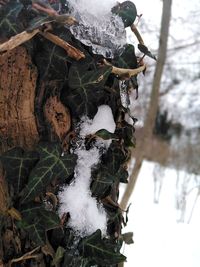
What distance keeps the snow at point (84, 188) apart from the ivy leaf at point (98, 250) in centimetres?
1

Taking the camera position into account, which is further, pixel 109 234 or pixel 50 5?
pixel 109 234

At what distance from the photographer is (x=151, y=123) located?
2.62 m

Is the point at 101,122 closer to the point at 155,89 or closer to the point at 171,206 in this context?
the point at 155,89

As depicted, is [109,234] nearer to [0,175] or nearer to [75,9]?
[0,175]

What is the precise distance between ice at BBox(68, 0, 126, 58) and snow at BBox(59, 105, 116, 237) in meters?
0.08

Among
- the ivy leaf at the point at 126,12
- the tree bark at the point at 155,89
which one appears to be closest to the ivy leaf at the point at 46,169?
the ivy leaf at the point at 126,12

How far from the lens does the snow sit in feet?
1.69

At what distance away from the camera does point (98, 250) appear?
1.72 feet

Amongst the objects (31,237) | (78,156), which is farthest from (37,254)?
(78,156)

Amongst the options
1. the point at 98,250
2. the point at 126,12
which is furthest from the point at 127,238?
the point at 126,12

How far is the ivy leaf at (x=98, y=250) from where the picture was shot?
0.52 m

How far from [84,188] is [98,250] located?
9cm

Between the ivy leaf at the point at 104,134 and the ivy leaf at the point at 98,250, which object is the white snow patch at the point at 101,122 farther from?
the ivy leaf at the point at 98,250

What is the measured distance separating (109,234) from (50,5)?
34 cm
